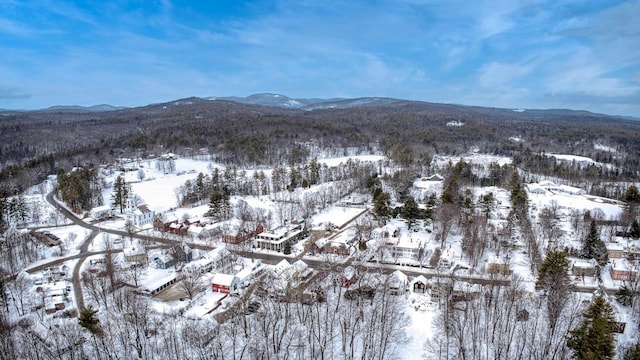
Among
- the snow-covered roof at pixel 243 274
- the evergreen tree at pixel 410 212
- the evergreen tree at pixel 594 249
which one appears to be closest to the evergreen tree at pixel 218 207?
the snow-covered roof at pixel 243 274

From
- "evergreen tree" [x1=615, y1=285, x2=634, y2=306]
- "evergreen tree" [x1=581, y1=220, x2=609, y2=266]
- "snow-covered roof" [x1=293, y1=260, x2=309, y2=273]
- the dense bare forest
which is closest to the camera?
"evergreen tree" [x1=615, y1=285, x2=634, y2=306]

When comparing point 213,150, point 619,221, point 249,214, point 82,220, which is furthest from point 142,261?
point 213,150

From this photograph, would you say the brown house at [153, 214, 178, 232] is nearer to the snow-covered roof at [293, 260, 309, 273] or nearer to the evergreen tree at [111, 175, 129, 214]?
the evergreen tree at [111, 175, 129, 214]

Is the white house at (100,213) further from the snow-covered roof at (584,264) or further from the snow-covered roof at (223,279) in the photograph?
the snow-covered roof at (584,264)

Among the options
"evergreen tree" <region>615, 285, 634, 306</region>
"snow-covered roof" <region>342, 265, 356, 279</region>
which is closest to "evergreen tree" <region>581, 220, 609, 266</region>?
"evergreen tree" <region>615, 285, 634, 306</region>

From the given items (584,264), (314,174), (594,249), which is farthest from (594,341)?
(314,174)
